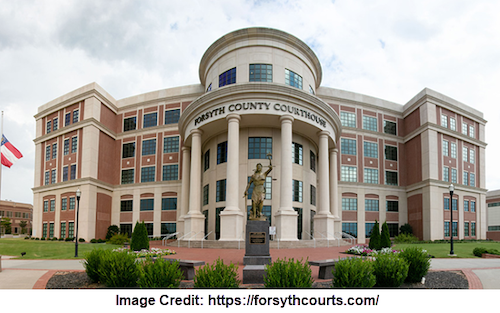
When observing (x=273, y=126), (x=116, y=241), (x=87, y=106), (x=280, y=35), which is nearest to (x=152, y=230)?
(x=116, y=241)

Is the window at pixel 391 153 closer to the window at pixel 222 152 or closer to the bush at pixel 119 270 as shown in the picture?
the window at pixel 222 152

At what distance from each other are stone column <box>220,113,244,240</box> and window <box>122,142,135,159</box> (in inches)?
783

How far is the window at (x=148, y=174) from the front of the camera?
4217 cm

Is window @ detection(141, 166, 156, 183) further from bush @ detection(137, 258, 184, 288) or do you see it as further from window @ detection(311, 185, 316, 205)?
bush @ detection(137, 258, 184, 288)

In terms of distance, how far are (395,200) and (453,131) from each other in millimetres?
10962

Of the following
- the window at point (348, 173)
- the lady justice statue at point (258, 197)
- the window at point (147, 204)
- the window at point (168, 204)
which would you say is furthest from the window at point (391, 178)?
the lady justice statue at point (258, 197)


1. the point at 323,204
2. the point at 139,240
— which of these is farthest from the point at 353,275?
the point at 323,204

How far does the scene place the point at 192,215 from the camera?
30703 mm

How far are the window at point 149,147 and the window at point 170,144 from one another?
1545 millimetres

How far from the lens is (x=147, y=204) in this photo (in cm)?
4153

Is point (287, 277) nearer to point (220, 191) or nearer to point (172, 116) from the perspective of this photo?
point (220, 191)

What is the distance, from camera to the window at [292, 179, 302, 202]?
103 feet

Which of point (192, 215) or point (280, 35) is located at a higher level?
point (280, 35)
